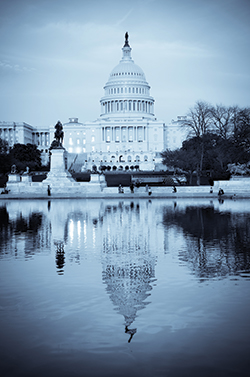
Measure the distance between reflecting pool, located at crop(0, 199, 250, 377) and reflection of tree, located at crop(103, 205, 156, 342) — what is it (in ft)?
0.08

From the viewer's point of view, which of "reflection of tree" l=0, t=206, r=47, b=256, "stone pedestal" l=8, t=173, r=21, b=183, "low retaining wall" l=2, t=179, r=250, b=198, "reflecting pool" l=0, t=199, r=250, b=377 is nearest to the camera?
"reflecting pool" l=0, t=199, r=250, b=377

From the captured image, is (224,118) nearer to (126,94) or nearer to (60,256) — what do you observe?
(60,256)

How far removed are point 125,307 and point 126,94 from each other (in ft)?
494

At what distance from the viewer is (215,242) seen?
50.5ft

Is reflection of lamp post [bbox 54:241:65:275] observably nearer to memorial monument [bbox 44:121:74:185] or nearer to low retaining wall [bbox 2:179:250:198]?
low retaining wall [bbox 2:179:250:198]

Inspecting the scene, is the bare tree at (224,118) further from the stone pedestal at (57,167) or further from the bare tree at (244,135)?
the stone pedestal at (57,167)

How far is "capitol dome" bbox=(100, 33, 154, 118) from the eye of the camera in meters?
156

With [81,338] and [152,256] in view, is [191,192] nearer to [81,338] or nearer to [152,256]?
[152,256]

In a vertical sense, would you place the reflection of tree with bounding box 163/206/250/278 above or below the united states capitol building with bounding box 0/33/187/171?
below

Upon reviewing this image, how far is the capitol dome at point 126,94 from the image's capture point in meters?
156

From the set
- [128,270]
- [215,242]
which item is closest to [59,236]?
[215,242]

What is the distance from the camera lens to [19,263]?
40.3ft

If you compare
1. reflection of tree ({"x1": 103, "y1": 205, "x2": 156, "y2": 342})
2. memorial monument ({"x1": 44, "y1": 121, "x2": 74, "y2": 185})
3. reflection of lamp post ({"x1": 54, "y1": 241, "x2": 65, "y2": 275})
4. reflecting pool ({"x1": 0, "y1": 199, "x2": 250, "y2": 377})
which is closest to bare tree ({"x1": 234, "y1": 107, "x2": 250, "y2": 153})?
memorial monument ({"x1": 44, "y1": 121, "x2": 74, "y2": 185})

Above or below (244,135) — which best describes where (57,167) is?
below
